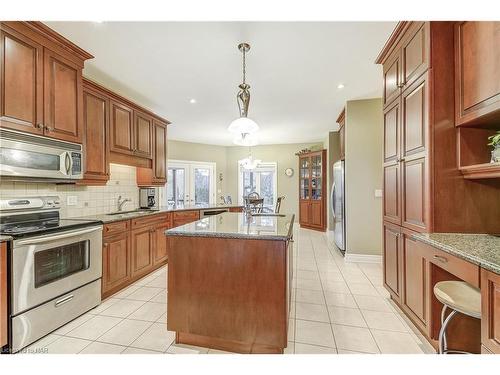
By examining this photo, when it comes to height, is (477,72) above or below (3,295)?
above

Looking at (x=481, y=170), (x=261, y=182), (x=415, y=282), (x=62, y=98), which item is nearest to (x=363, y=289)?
(x=415, y=282)

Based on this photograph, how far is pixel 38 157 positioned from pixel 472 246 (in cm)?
329

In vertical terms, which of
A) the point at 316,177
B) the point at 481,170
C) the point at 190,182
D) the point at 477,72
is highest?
the point at 477,72

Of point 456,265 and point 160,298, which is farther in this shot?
point 160,298

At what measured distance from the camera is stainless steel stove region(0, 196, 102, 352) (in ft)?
5.79

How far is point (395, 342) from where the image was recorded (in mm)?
1899

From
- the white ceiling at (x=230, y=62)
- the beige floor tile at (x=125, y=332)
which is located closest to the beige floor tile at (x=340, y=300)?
the beige floor tile at (x=125, y=332)

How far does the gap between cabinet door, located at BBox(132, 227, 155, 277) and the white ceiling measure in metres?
1.99

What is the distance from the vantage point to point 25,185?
2295 millimetres

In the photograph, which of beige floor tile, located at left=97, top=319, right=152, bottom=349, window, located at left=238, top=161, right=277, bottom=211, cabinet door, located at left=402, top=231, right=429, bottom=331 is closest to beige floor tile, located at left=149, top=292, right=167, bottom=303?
beige floor tile, located at left=97, top=319, right=152, bottom=349

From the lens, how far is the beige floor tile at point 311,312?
7.41 feet

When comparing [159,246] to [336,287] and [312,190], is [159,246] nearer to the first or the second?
[336,287]

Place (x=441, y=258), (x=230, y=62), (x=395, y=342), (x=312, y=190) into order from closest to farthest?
(x=441, y=258), (x=395, y=342), (x=230, y=62), (x=312, y=190)
